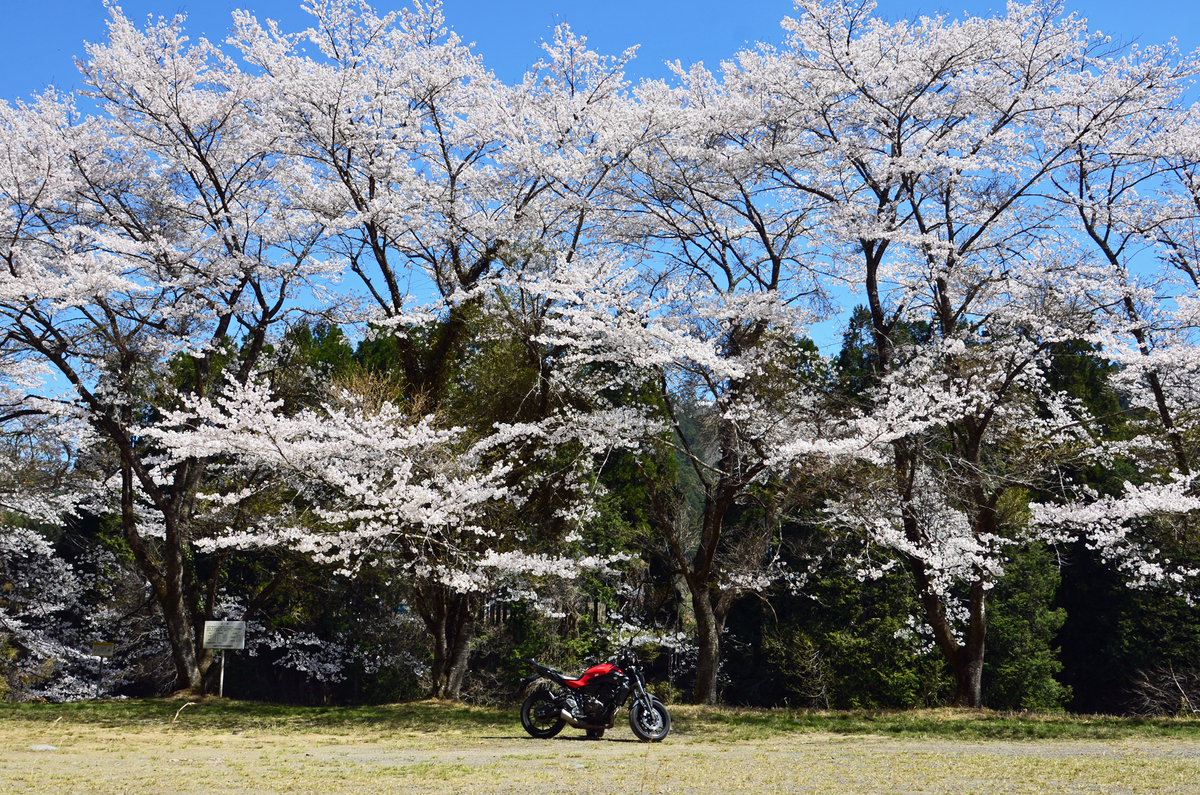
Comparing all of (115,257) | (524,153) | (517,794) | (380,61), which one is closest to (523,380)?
(524,153)

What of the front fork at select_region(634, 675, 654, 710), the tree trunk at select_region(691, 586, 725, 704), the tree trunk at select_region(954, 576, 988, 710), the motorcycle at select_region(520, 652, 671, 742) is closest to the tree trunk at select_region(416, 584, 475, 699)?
the tree trunk at select_region(691, 586, 725, 704)

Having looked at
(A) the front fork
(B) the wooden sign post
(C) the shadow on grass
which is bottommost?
(C) the shadow on grass

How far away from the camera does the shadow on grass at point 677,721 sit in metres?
8.88

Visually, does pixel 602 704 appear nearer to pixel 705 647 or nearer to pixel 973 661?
pixel 705 647

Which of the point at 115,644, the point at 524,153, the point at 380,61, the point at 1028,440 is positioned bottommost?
the point at 115,644

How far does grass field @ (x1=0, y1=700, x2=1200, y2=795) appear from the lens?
5.35m

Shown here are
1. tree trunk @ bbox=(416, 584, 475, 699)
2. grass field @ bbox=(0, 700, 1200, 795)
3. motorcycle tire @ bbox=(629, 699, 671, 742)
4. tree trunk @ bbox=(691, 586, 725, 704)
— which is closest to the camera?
grass field @ bbox=(0, 700, 1200, 795)

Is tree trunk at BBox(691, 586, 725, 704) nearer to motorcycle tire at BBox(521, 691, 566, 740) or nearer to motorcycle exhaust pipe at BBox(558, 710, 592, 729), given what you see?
motorcycle tire at BBox(521, 691, 566, 740)

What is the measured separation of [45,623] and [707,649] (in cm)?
2032

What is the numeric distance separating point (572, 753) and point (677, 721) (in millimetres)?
3085

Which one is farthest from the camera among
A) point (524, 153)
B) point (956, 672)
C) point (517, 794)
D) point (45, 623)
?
point (45, 623)

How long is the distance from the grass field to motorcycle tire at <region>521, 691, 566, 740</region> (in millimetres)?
182

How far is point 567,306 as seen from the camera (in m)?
11.2

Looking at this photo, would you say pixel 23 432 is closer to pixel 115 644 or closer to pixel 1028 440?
pixel 115 644
